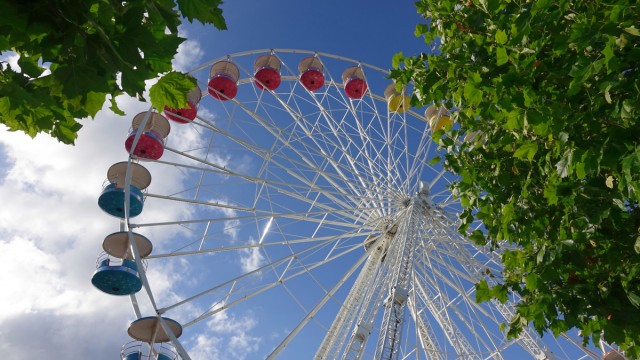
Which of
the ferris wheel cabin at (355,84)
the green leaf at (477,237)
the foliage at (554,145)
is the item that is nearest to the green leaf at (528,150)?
the foliage at (554,145)

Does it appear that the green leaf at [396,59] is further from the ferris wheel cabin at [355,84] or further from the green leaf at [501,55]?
the ferris wheel cabin at [355,84]

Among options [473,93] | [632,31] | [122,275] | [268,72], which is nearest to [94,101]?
[473,93]

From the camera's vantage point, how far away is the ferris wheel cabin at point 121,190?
14.6 metres

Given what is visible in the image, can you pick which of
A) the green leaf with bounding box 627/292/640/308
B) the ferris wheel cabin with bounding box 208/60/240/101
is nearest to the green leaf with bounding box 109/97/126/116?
the green leaf with bounding box 627/292/640/308

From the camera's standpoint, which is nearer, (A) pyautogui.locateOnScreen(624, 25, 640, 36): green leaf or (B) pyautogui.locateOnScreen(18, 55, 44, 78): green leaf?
(B) pyautogui.locateOnScreen(18, 55, 44, 78): green leaf

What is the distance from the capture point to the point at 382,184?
55.0 feet

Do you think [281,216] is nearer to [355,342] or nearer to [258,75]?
[355,342]

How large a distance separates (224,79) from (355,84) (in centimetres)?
453

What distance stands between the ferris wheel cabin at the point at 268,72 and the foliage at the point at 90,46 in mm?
15470

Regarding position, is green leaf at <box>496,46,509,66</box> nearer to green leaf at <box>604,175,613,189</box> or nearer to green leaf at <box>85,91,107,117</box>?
green leaf at <box>604,175,613,189</box>

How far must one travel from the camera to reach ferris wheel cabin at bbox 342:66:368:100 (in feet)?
64.6

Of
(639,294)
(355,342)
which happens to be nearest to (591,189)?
(639,294)

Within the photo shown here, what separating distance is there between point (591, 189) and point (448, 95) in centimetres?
190

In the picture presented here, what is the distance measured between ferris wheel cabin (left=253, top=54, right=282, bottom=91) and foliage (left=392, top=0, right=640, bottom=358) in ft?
41.6
